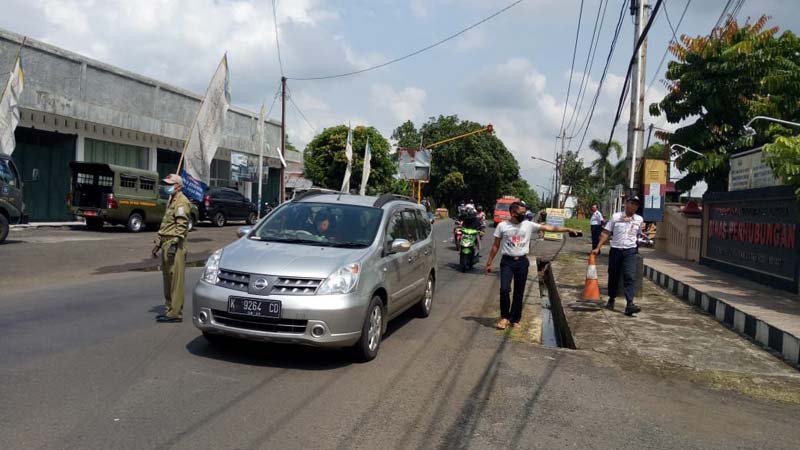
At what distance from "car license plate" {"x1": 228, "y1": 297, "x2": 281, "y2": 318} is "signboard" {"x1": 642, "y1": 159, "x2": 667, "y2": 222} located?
33.4ft

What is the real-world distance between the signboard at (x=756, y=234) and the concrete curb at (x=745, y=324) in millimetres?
1672

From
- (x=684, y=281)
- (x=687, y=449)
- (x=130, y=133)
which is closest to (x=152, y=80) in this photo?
(x=130, y=133)

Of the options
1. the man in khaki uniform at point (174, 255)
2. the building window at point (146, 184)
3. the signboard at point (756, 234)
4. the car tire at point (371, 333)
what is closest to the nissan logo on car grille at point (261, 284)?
the car tire at point (371, 333)

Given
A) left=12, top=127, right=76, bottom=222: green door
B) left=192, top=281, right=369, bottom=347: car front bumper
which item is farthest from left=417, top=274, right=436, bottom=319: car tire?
left=12, top=127, right=76, bottom=222: green door

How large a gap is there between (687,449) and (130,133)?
1067 inches

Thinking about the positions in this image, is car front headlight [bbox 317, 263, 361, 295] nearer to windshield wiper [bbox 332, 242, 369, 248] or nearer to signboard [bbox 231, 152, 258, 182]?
windshield wiper [bbox 332, 242, 369, 248]

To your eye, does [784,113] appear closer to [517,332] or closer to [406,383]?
[517,332]

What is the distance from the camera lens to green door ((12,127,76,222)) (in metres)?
23.9

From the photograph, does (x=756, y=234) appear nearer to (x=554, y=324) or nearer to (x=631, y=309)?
(x=631, y=309)

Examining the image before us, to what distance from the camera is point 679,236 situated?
19375mm

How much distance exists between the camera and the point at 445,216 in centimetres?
5747

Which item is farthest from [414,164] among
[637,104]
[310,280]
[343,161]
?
[310,280]

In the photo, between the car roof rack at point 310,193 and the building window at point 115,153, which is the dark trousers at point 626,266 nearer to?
the car roof rack at point 310,193

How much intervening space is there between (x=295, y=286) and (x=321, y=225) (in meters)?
1.41
